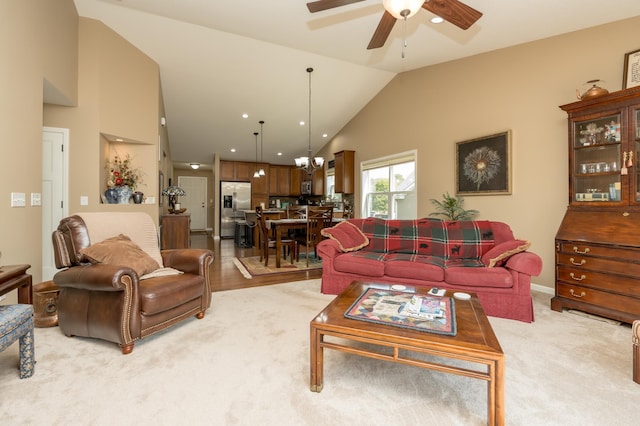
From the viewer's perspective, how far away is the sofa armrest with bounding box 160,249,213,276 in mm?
2627

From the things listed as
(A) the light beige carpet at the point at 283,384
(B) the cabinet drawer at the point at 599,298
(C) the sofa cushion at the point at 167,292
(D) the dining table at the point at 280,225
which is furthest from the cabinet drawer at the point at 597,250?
(C) the sofa cushion at the point at 167,292

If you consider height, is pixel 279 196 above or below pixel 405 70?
below

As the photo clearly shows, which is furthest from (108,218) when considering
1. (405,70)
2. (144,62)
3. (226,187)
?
(226,187)

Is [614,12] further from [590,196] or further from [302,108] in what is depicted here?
[302,108]

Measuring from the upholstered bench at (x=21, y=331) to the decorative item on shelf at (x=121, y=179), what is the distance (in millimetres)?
2752

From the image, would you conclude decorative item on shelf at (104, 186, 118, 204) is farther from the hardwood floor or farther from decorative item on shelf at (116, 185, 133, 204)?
the hardwood floor

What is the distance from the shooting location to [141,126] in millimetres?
4371

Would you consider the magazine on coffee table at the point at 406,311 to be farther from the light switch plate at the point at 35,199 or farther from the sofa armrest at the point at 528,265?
the light switch plate at the point at 35,199

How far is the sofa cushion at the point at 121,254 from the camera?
A: 2.25 metres

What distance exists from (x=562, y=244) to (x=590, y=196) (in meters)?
0.56

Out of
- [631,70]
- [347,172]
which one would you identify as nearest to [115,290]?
[631,70]

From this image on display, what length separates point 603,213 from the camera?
9.04ft

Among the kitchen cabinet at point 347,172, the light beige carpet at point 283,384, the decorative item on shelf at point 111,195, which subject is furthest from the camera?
the kitchen cabinet at point 347,172

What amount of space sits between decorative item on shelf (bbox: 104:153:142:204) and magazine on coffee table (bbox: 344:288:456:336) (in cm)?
381
